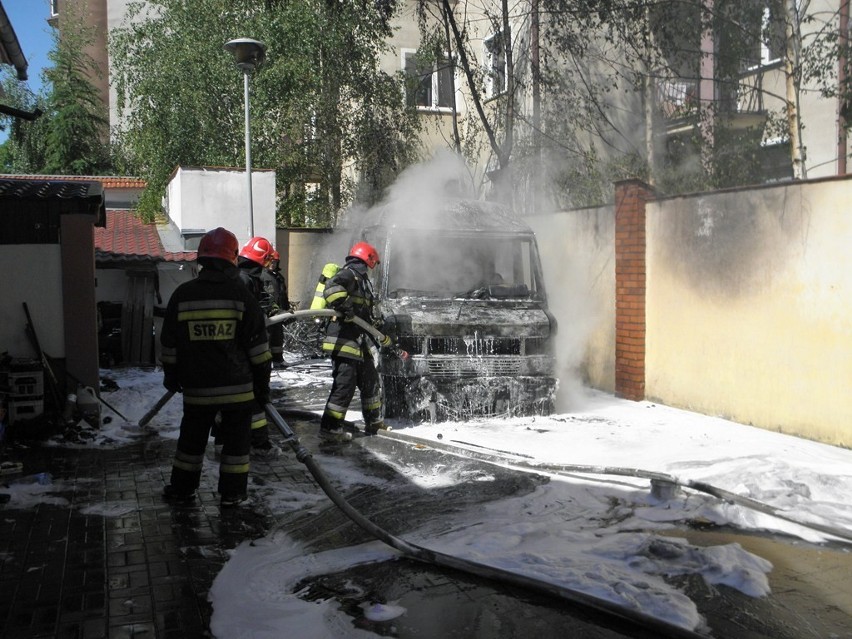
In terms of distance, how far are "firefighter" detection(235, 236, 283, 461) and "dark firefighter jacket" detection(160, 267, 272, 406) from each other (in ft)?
4.93

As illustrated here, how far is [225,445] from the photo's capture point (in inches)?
214

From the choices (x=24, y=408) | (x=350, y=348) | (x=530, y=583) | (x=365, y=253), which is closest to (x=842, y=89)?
(x=365, y=253)

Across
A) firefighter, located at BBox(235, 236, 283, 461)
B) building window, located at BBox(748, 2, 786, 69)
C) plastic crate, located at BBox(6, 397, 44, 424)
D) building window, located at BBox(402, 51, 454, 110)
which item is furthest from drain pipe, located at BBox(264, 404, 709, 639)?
building window, located at BBox(402, 51, 454, 110)

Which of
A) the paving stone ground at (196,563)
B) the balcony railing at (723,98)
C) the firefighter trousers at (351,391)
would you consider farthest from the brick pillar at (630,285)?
the balcony railing at (723,98)

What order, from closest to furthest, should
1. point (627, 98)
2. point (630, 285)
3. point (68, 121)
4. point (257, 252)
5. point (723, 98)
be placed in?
point (257, 252)
point (630, 285)
point (723, 98)
point (627, 98)
point (68, 121)

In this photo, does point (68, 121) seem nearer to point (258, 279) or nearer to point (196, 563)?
point (258, 279)

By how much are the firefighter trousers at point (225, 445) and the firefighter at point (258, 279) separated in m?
1.31

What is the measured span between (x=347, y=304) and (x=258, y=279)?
850 millimetres

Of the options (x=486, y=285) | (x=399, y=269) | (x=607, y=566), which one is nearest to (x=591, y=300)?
(x=486, y=285)

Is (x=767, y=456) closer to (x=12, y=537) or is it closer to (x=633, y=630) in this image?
(x=633, y=630)

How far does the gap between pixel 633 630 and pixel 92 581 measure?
8.86ft

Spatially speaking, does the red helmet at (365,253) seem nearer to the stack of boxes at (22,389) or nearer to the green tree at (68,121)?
the stack of boxes at (22,389)

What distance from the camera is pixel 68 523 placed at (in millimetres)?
5059

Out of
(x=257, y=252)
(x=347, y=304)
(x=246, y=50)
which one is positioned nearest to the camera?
(x=257, y=252)
